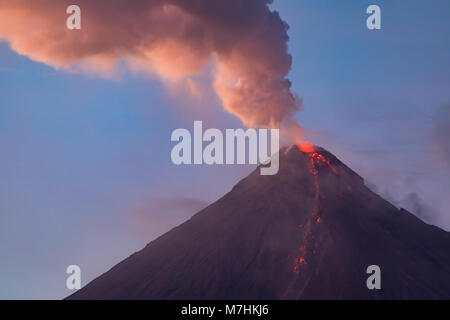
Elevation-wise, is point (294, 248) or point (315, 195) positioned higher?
point (315, 195)

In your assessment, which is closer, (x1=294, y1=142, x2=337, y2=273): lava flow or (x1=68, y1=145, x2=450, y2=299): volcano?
(x1=68, y1=145, x2=450, y2=299): volcano

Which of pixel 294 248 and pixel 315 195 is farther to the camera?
pixel 315 195
